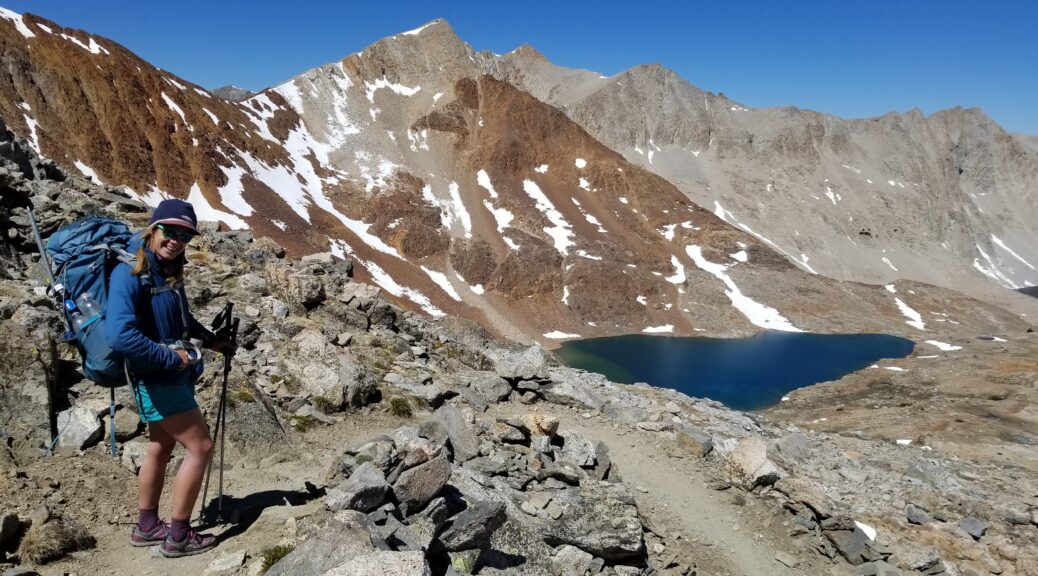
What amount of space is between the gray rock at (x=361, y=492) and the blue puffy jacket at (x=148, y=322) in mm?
1966

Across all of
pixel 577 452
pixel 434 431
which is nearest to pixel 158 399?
pixel 434 431

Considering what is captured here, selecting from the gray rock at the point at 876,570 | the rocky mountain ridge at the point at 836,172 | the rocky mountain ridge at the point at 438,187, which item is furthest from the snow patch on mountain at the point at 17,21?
the rocky mountain ridge at the point at 836,172

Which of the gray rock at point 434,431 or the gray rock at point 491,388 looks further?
the gray rock at point 491,388

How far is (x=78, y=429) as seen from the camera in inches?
273

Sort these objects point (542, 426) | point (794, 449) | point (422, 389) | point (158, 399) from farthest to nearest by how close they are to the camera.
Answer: point (794, 449) → point (422, 389) → point (542, 426) → point (158, 399)

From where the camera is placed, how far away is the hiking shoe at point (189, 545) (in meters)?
5.31

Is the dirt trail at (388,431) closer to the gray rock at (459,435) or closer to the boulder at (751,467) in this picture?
the boulder at (751,467)

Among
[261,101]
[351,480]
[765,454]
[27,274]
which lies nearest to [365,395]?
[351,480]

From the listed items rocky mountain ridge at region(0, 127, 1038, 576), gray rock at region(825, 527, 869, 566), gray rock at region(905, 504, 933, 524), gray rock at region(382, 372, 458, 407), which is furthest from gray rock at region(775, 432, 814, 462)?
gray rock at region(382, 372, 458, 407)

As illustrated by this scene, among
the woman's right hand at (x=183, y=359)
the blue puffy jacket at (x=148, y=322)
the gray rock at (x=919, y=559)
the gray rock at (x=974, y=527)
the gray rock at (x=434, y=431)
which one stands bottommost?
the gray rock at (x=974, y=527)

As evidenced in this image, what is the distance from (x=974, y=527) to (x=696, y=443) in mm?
8115

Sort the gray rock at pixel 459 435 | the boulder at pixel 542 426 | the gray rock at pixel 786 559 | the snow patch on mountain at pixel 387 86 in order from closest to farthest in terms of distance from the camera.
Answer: the gray rock at pixel 459 435, the gray rock at pixel 786 559, the boulder at pixel 542 426, the snow patch on mountain at pixel 387 86

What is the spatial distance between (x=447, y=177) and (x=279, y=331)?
7940 centimetres

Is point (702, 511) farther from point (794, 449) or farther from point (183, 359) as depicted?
point (183, 359)
